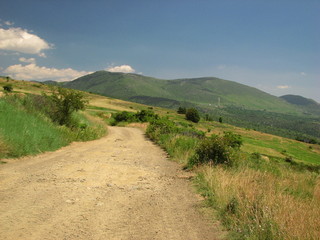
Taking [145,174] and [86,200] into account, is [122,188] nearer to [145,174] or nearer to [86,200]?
[86,200]

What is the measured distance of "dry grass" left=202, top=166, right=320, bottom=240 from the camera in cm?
391

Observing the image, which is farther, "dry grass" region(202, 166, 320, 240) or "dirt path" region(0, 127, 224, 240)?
"dirt path" region(0, 127, 224, 240)

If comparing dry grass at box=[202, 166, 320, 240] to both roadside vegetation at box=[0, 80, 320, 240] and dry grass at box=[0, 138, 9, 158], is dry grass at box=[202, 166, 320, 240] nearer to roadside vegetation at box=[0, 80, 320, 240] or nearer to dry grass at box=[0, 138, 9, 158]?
roadside vegetation at box=[0, 80, 320, 240]

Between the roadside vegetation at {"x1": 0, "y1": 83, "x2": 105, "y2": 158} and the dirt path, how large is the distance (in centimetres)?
164

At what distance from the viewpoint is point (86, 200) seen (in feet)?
17.9

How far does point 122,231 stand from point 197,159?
588 centimetres

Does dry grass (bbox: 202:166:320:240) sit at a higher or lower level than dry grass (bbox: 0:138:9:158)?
higher

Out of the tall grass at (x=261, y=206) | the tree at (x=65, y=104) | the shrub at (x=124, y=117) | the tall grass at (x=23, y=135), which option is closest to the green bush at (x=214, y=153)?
the tall grass at (x=261, y=206)

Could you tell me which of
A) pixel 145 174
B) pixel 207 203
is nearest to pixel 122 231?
pixel 207 203

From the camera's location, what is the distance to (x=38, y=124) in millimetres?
12977

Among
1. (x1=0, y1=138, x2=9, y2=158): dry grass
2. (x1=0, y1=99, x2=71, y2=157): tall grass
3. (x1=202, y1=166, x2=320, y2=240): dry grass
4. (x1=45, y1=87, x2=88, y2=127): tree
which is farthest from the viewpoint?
(x1=45, y1=87, x2=88, y2=127): tree

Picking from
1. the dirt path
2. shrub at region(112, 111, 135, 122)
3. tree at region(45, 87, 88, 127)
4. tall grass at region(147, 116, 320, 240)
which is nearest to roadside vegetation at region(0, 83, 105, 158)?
tree at region(45, 87, 88, 127)

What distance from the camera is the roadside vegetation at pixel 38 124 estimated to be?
9.90m

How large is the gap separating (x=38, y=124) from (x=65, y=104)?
530 centimetres
